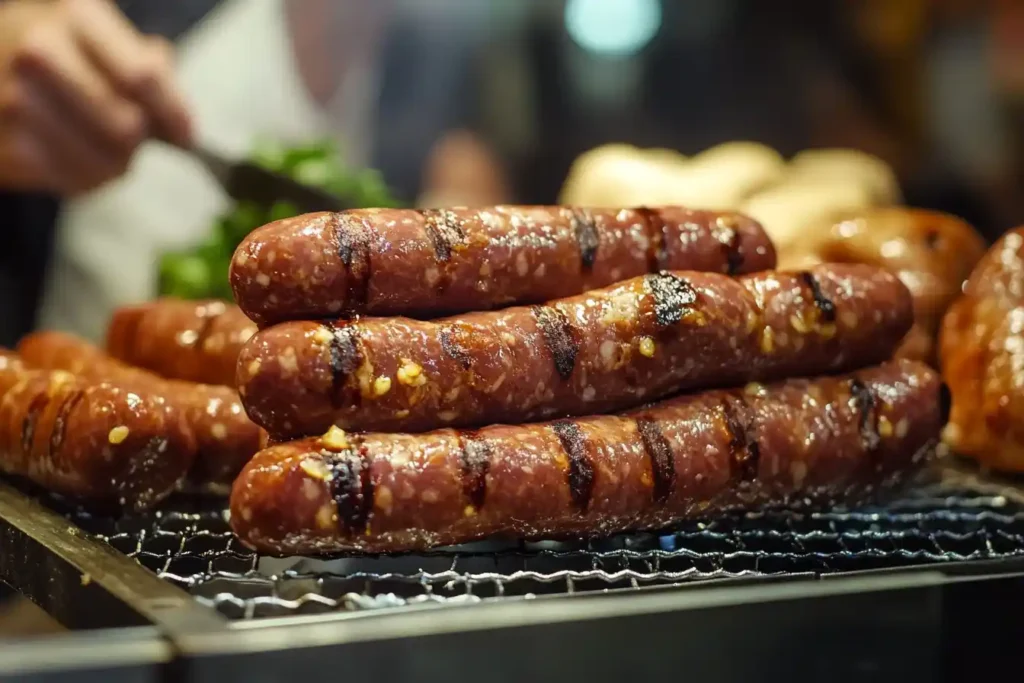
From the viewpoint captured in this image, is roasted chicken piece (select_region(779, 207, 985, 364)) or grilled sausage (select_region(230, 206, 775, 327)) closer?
grilled sausage (select_region(230, 206, 775, 327))

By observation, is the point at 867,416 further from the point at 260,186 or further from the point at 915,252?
the point at 260,186

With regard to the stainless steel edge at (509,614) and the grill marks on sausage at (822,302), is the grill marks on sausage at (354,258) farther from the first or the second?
the grill marks on sausage at (822,302)

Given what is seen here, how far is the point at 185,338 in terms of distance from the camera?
210cm

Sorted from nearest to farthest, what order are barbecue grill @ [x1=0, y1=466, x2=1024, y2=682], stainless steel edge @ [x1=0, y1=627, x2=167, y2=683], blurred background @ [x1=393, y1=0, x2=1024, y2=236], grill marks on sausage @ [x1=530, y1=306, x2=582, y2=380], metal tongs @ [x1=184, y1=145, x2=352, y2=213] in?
stainless steel edge @ [x1=0, y1=627, x2=167, y2=683] → barbecue grill @ [x1=0, y1=466, x2=1024, y2=682] → grill marks on sausage @ [x1=530, y1=306, x2=582, y2=380] → metal tongs @ [x1=184, y1=145, x2=352, y2=213] → blurred background @ [x1=393, y1=0, x2=1024, y2=236]

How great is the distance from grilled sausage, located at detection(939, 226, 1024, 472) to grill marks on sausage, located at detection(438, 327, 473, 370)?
1189 mm

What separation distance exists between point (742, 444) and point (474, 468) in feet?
1.78

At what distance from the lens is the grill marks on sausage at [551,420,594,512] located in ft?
5.14

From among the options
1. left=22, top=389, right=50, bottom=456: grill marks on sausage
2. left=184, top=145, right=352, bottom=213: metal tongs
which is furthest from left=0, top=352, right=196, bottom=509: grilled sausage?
left=184, top=145, right=352, bottom=213: metal tongs

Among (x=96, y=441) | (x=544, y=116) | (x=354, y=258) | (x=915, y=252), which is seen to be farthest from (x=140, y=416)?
(x=544, y=116)

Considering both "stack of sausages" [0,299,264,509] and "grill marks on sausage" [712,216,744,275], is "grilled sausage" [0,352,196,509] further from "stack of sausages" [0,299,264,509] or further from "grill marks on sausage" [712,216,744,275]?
"grill marks on sausage" [712,216,744,275]

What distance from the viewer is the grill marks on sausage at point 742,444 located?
1.71m

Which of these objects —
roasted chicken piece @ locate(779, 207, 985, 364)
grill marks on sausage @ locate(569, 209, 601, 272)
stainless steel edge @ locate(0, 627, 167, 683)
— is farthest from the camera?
roasted chicken piece @ locate(779, 207, 985, 364)

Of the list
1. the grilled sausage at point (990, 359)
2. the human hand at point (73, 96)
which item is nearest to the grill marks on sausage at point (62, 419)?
the human hand at point (73, 96)

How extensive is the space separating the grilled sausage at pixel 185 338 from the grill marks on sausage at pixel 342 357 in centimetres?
52
